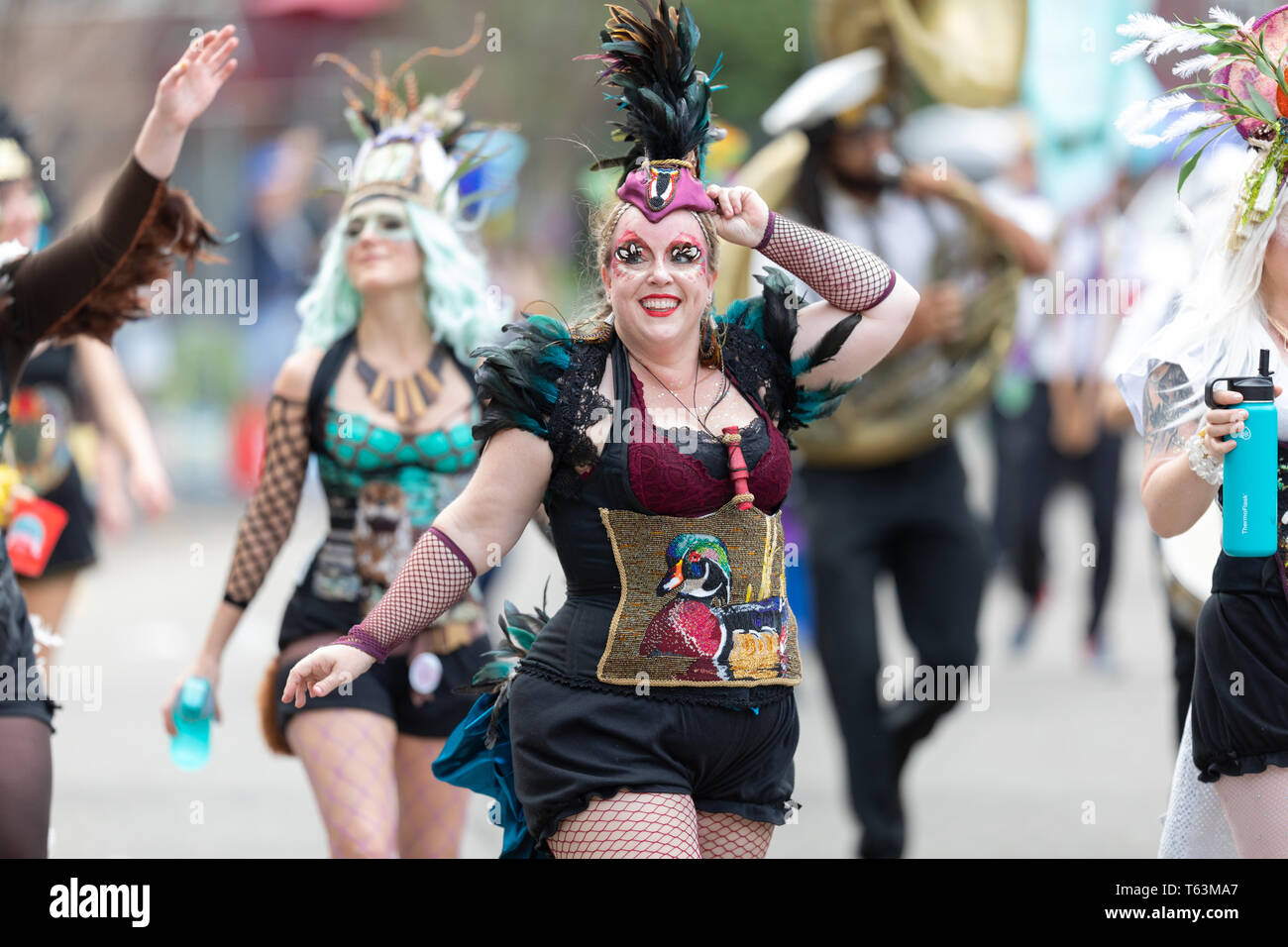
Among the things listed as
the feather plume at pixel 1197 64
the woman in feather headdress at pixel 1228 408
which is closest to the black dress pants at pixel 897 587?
the woman in feather headdress at pixel 1228 408

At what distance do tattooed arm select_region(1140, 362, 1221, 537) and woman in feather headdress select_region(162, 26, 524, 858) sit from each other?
1.94 meters

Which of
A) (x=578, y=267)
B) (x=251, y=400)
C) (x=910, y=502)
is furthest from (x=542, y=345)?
(x=251, y=400)

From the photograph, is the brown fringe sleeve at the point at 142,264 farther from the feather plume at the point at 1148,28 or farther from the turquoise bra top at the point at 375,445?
the feather plume at the point at 1148,28

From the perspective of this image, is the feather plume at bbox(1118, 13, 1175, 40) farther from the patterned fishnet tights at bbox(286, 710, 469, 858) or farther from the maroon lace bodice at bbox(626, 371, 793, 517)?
the patterned fishnet tights at bbox(286, 710, 469, 858)

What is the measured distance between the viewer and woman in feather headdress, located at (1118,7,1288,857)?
367 centimetres

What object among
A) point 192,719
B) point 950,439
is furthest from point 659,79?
point 950,439

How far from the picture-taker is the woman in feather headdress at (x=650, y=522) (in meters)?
3.65

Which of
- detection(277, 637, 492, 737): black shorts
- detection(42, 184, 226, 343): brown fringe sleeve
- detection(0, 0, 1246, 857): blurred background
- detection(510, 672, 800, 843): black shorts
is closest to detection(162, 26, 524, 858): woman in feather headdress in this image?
detection(277, 637, 492, 737): black shorts

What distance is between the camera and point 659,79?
374cm

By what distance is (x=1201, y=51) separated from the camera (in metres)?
4.18

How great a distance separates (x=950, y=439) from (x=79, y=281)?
295 cm

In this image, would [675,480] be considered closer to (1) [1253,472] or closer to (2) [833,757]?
(1) [1253,472]

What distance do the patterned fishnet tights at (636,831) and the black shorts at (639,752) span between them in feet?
0.07
